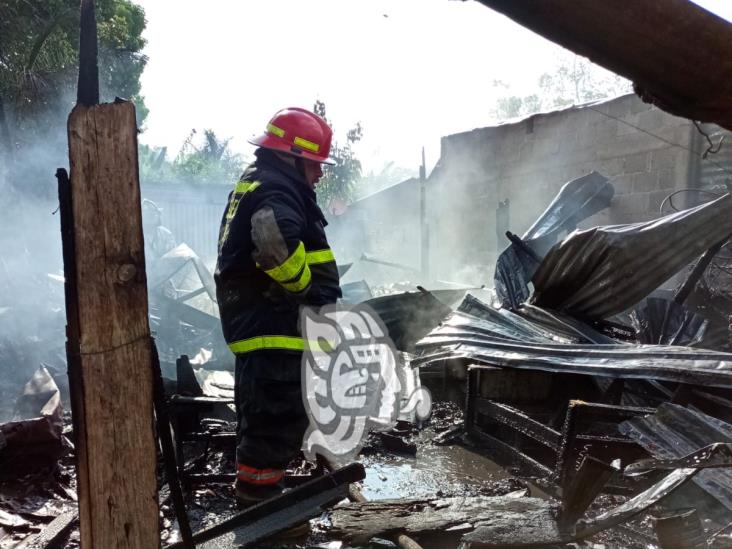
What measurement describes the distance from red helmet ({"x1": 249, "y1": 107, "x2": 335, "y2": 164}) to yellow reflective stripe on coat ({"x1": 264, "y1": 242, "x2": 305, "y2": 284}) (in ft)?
2.37

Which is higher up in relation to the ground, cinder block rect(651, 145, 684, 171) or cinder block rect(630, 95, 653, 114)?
cinder block rect(630, 95, 653, 114)

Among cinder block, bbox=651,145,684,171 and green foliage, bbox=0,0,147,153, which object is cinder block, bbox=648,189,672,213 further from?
green foliage, bbox=0,0,147,153

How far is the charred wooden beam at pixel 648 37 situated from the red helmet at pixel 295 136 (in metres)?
2.26

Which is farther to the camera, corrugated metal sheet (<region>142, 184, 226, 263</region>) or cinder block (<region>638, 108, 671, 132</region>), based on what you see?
corrugated metal sheet (<region>142, 184, 226, 263</region>)

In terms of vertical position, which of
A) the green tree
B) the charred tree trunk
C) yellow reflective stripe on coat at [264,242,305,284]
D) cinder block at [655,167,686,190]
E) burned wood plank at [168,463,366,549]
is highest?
the green tree

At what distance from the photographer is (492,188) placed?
464 inches

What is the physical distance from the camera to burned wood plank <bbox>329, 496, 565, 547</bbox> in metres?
2.56

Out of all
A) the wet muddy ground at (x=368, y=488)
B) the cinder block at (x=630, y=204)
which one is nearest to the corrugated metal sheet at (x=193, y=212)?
the cinder block at (x=630, y=204)

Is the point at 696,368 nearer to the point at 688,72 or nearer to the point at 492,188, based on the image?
the point at 688,72

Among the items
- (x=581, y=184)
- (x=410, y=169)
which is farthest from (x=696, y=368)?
(x=410, y=169)

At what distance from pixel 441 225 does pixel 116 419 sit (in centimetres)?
1274

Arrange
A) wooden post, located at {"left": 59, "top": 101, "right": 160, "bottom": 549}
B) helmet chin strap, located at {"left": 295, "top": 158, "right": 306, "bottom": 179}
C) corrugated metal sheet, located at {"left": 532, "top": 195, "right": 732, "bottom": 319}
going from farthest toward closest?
corrugated metal sheet, located at {"left": 532, "top": 195, "right": 732, "bottom": 319} → helmet chin strap, located at {"left": 295, "top": 158, "right": 306, "bottom": 179} → wooden post, located at {"left": 59, "top": 101, "right": 160, "bottom": 549}

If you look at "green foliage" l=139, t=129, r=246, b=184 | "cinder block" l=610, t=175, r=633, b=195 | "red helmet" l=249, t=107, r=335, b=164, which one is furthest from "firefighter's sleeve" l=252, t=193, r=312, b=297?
"green foliage" l=139, t=129, r=246, b=184

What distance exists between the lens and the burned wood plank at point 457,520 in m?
2.56
